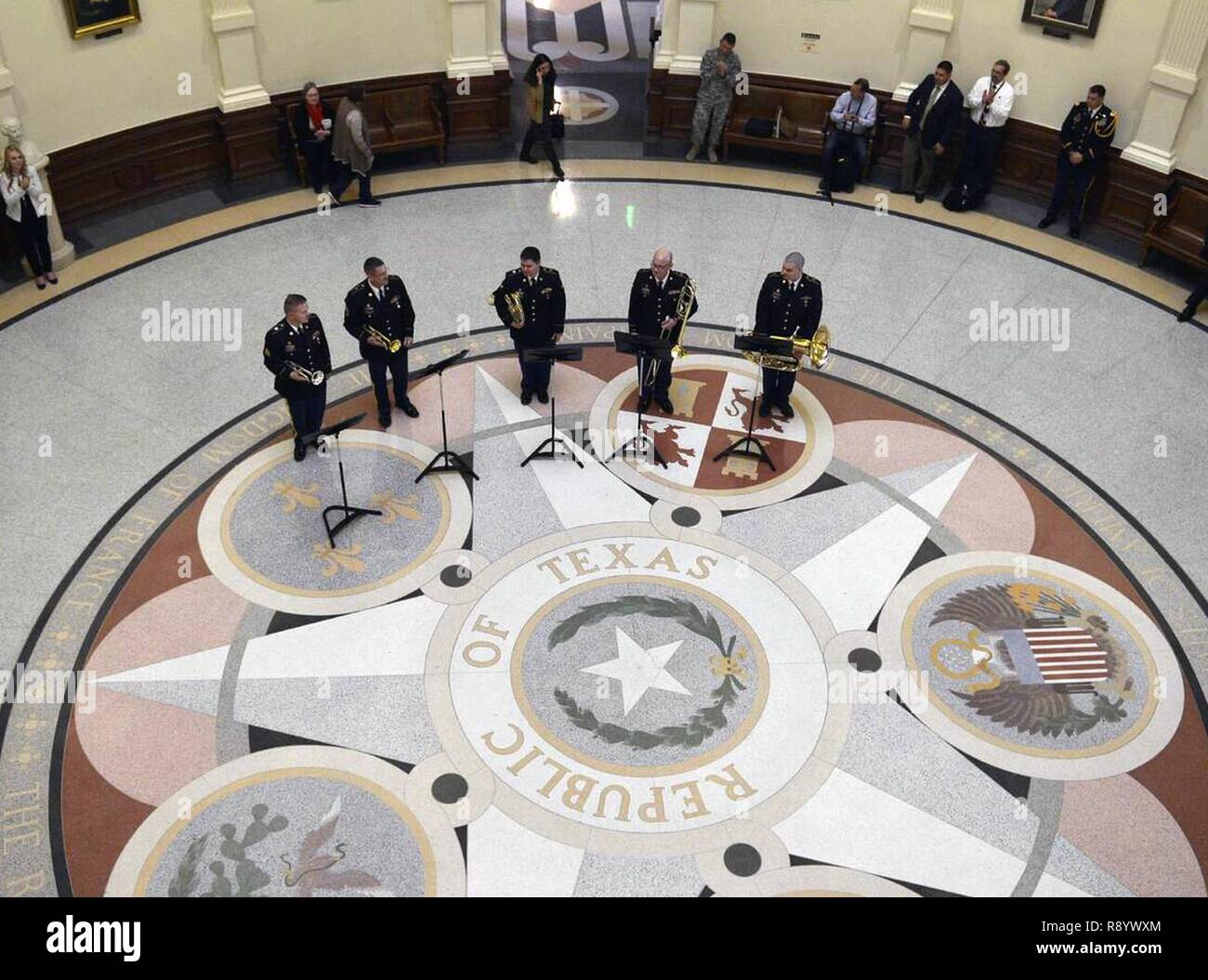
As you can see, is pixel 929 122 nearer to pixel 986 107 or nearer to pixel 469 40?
pixel 986 107

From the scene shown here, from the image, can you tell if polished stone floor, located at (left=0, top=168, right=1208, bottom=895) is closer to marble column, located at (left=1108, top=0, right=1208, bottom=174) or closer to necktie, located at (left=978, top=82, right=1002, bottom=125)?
marble column, located at (left=1108, top=0, right=1208, bottom=174)

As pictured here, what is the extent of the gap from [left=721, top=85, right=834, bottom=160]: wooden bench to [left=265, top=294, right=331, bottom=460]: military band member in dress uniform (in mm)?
7048

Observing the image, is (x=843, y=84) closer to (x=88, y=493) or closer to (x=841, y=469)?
(x=841, y=469)

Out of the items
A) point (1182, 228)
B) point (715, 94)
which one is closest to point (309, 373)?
point (715, 94)

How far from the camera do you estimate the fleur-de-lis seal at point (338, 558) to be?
305 inches

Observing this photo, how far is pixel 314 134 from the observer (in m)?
12.0

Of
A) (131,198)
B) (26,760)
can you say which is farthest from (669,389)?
(131,198)

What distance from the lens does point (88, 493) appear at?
8.24 metres

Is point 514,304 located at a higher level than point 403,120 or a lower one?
lower

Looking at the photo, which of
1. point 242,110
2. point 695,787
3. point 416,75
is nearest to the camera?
point 695,787

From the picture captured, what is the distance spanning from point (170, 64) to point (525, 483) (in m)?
6.71

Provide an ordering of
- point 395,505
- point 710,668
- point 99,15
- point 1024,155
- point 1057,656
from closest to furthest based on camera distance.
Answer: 1. point 710,668
2. point 1057,656
3. point 395,505
4. point 99,15
5. point 1024,155

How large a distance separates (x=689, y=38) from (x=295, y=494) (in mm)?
8059

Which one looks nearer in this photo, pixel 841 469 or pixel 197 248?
pixel 841 469
